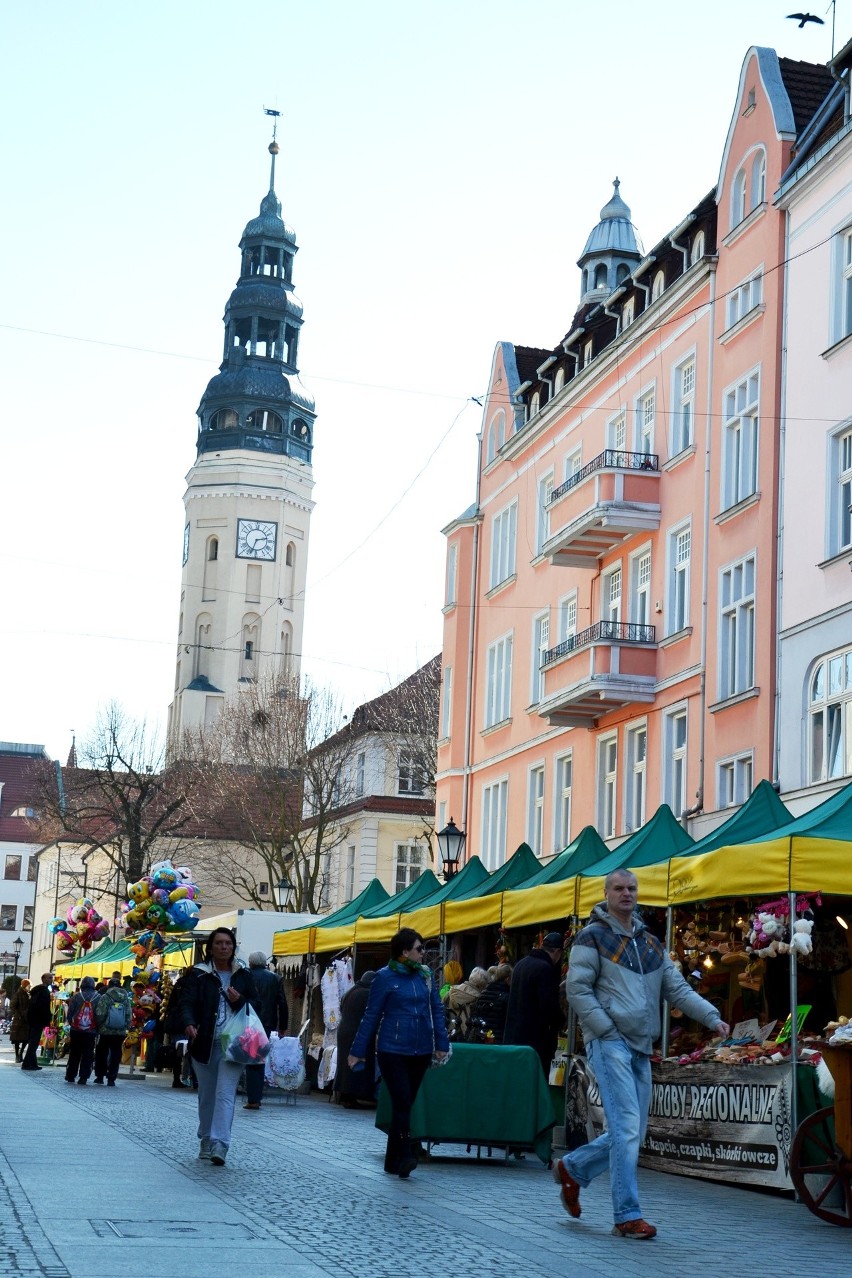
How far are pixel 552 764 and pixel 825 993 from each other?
2034 cm

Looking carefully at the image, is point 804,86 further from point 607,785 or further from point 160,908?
point 160,908

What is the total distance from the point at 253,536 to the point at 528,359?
7122 centimetres

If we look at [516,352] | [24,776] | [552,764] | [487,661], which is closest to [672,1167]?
[552,764]

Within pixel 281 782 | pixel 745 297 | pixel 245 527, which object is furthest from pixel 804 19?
pixel 245 527

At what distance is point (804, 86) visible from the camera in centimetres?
3234

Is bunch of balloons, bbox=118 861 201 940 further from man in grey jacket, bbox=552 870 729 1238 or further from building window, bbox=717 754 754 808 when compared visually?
man in grey jacket, bbox=552 870 729 1238

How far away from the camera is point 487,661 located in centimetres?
4500

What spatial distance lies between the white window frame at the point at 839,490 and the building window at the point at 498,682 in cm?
1646

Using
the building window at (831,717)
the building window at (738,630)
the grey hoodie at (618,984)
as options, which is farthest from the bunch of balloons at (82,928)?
the grey hoodie at (618,984)

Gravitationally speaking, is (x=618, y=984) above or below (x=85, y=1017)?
above

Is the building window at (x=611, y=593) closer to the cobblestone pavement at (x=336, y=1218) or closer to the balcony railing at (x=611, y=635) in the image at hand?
the balcony railing at (x=611, y=635)

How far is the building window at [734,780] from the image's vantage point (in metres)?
29.6

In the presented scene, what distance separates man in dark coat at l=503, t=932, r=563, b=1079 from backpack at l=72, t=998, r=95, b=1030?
14.8 m

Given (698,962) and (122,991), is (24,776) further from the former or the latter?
(698,962)
